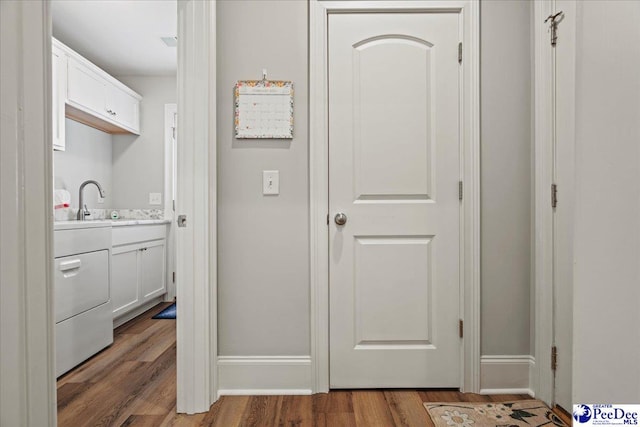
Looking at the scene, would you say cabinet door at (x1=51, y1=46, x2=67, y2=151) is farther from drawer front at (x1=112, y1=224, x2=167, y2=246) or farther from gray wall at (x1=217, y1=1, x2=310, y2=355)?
gray wall at (x1=217, y1=1, x2=310, y2=355)

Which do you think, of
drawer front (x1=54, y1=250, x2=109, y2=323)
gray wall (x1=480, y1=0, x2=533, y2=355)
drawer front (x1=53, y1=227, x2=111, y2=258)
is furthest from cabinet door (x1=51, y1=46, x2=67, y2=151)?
gray wall (x1=480, y1=0, x2=533, y2=355)

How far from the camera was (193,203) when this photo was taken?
183cm

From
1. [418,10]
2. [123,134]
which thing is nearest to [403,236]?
[418,10]

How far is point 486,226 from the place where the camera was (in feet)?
6.61

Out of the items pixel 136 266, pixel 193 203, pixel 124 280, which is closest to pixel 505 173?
pixel 193 203

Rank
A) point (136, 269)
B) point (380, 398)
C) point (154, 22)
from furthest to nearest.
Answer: point (136, 269) → point (154, 22) → point (380, 398)

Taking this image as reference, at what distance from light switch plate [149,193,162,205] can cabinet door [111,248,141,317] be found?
0.92 metres

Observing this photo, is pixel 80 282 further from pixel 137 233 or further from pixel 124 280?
pixel 137 233

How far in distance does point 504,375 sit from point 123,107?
397cm

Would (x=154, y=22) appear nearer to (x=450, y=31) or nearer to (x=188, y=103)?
(x=188, y=103)

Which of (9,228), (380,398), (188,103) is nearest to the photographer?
(9,228)

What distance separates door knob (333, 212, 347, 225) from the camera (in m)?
A: 2.01

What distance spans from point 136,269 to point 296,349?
210 cm

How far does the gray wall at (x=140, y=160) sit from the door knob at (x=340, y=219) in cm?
293
